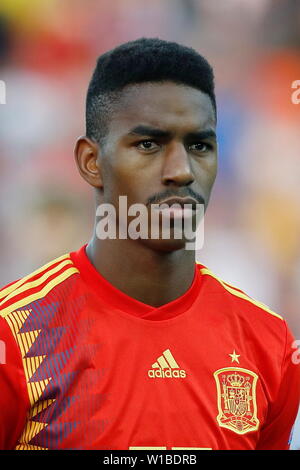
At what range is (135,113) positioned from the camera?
229 cm

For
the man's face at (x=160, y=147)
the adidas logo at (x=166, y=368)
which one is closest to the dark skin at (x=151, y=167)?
the man's face at (x=160, y=147)

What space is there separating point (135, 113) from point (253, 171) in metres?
3.88

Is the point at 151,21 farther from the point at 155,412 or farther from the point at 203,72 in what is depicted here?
the point at 155,412

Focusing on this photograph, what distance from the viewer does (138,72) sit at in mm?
2346

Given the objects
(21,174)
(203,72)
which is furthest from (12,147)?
(203,72)

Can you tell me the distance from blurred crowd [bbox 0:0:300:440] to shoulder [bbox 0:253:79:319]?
3.13m

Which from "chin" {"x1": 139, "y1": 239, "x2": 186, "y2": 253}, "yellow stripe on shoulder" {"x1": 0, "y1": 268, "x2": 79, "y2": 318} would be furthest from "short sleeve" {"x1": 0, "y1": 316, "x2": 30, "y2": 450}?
"chin" {"x1": 139, "y1": 239, "x2": 186, "y2": 253}

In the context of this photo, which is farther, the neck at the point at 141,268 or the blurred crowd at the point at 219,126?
the blurred crowd at the point at 219,126

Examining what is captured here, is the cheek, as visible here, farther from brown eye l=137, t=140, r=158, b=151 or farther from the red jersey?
the red jersey

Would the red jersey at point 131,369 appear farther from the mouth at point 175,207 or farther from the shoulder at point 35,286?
the mouth at point 175,207

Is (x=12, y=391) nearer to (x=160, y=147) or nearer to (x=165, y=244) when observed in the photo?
(x=165, y=244)

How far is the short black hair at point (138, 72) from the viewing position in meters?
2.35

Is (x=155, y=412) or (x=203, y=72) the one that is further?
(x=203, y=72)

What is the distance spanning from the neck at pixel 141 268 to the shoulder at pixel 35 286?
0.42 ft
